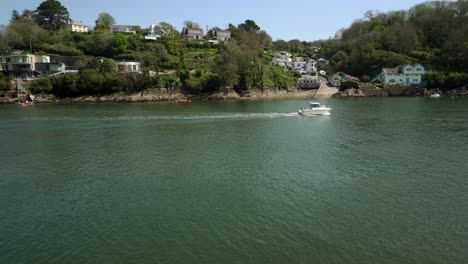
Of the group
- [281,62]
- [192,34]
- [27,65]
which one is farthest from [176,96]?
[192,34]

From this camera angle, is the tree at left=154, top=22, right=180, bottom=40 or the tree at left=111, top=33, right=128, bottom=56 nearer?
the tree at left=111, top=33, right=128, bottom=56

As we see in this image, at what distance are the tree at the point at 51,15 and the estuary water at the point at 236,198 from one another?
94.3 metres

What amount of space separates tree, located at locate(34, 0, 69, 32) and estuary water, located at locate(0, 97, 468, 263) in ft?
309

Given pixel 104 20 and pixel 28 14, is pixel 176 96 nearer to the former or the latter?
pixel 104 20

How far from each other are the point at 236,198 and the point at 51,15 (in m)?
120

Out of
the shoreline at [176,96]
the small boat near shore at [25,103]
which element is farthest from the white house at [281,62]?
the small boat near shore at [25,103]

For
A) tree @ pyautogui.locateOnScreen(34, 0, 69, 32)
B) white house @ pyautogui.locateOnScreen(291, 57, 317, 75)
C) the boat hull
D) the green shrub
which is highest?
tree @ pyautogui.locateOnScreen(34, 0, 69, 32)

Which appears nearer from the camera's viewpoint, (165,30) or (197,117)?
(197,117)

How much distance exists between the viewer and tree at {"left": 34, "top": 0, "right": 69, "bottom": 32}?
4289 inches

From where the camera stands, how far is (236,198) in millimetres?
16953

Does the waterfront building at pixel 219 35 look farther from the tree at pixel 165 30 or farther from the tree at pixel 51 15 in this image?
the tree at pixel 51 15

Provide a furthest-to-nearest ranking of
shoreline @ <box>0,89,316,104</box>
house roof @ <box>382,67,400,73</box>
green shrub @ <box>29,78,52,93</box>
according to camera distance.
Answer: house roof @ <box>382,67,400,73</box>, green shrub @ <box>29,78,52,93</box>, shoreline @ <box>0,89,316,104</box>

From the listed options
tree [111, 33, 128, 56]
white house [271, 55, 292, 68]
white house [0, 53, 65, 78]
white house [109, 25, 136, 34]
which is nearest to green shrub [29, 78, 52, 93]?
white house [0, 53, 65, 78]

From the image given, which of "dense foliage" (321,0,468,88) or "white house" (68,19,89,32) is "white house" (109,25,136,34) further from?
"dense foliage" (321,0,468,88)
